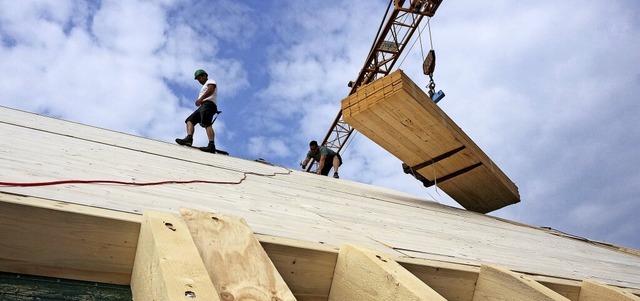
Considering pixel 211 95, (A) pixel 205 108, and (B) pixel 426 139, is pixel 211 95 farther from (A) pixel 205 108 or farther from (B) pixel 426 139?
(B) pixel 426 139

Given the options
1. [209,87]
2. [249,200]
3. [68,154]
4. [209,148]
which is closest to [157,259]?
[249,200]

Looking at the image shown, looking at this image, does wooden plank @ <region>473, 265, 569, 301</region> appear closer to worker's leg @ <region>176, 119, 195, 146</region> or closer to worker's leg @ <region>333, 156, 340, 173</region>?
worker's leg @ <region>176, 119, 195, 146</region>

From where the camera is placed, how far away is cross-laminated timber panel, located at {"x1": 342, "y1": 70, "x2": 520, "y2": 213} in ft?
16.0

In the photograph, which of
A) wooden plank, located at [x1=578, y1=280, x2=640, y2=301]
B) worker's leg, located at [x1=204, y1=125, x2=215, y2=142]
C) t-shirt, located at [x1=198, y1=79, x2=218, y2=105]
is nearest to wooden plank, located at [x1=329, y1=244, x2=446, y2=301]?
wooden plank, located at [x1=578, y1=280, x2=640, y2=301]

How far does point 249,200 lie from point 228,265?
4.48ft

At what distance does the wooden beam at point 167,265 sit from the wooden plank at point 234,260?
0.22ft

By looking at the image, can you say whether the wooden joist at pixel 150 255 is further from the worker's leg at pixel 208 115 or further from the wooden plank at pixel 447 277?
the worker's leg at pixel 208 115

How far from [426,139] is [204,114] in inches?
149

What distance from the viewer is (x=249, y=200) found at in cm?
243

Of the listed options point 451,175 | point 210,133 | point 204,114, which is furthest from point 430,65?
point 210,133

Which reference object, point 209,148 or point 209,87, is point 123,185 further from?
point 209,87

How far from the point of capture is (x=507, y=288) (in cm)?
146

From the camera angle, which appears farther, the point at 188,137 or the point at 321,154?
the point at 321,154

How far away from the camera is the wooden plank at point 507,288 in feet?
4.47
